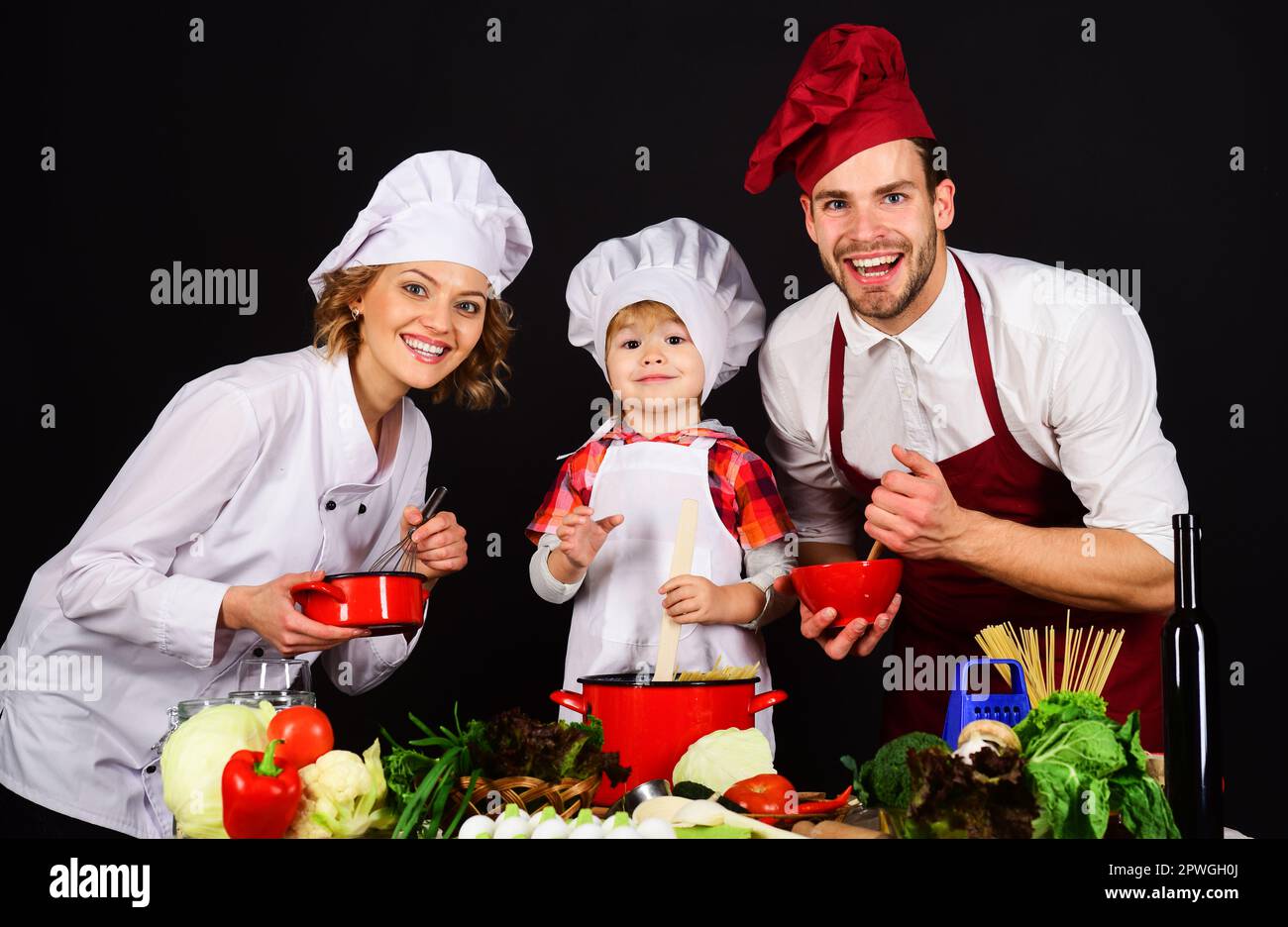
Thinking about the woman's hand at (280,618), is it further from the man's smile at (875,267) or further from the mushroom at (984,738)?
the man's smile at (875,267)

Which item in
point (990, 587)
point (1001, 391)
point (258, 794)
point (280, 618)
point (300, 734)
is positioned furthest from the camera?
point (990, 587)

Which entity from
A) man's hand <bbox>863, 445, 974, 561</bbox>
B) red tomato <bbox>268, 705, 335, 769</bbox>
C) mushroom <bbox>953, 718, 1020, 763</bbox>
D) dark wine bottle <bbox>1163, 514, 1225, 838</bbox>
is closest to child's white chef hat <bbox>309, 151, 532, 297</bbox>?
man's hand <bbox>863, 445, 974, 561</bbox>

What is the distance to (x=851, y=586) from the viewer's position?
2080 mm

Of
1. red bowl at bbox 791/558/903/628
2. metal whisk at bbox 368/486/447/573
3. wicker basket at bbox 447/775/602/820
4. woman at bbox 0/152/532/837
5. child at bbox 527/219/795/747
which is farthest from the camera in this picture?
child at bbox 527/219/795/747

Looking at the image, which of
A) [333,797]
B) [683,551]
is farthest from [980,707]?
[333,797]

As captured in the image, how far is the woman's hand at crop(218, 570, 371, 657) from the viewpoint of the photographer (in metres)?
1.95

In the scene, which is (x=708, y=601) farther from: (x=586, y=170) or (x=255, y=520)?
(x=586, y=170)

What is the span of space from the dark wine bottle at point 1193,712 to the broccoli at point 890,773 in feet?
0.87

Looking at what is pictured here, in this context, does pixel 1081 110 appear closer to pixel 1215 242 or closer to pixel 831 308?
pixel 1215 242

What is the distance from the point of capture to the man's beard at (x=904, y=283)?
259cm

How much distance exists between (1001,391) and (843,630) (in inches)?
29.0

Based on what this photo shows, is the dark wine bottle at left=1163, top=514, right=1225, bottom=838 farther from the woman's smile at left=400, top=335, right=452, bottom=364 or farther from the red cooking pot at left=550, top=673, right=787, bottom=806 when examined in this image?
the woman's smile at left=400, top=335, right=452, bottom=364

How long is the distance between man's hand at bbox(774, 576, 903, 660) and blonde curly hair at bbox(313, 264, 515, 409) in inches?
38.5
